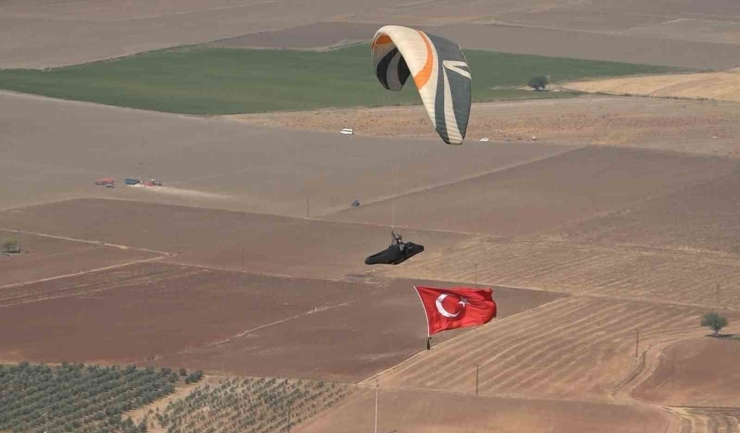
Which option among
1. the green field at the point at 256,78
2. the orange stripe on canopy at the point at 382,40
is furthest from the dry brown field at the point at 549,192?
the orange stripe on canopy at the point at 382,40

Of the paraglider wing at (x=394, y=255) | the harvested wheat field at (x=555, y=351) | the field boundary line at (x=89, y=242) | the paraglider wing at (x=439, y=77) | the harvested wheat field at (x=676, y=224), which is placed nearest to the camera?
the paraglider wing at (x=439, y=77)

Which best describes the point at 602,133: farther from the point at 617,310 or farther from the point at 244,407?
the point at 244,407

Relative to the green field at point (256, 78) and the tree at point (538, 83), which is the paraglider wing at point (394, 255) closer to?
the green field at point (256, 78)

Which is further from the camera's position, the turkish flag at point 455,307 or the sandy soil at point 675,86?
the sandy soil at point 675,86

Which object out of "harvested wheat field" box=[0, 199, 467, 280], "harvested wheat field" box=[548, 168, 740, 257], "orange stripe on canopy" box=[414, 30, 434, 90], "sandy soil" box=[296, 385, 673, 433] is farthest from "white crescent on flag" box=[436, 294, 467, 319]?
"harvested wheat field" box=[548, 168, 740, 257]

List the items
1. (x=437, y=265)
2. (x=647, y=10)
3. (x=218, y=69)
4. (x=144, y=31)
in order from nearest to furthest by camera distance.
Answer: (x=437, y=265) < (x=218, y=69) < (x=144, y=31) < (x=647, y=10)

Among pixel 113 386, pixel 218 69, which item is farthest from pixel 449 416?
pixel 218 69
